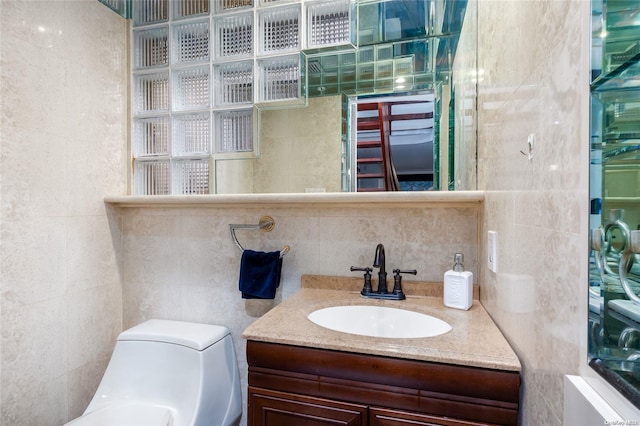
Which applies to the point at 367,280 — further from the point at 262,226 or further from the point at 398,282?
the point at 262,226

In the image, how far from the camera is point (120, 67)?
1.64m

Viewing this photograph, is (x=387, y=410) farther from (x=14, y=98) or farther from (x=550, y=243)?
(x=14, y=98)

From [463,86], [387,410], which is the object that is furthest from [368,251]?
[463,86]

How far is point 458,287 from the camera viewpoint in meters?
1.15

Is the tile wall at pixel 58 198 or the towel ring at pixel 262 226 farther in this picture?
the towel ring at pixel 262 226

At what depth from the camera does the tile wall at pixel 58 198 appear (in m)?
1.20

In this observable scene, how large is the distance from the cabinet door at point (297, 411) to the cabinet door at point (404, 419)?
31 millimetres

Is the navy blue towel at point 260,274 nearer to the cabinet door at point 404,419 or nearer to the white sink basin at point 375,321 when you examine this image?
the white sink basin at point 375,321

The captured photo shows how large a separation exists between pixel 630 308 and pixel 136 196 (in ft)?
5.65

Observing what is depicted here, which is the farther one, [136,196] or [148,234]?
[148,234]

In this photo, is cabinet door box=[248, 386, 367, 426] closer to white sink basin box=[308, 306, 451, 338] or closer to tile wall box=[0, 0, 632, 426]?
white sink basin box=[308, 306, 451, 338]

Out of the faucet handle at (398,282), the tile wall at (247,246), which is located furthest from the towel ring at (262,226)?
the faucet handle at (398,282)

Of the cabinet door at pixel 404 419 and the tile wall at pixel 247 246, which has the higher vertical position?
the tile wall at pixel 247 246

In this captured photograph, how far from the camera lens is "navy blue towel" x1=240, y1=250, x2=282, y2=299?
1381mm
